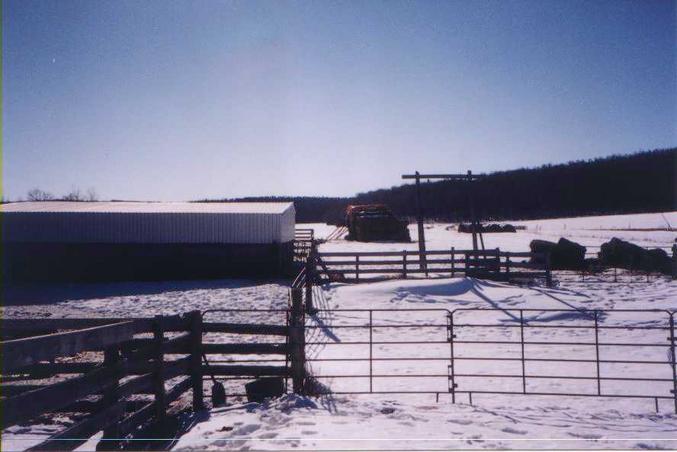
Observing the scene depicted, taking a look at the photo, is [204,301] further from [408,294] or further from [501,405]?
[501,405]

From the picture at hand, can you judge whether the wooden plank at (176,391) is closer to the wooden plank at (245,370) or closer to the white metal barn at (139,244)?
the wooden plank at (245,370)

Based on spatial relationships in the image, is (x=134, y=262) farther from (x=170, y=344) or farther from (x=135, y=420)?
(x=135, y=420)

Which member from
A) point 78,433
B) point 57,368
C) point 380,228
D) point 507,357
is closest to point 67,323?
point 57,368

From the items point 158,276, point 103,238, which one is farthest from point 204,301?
→ point 103,238

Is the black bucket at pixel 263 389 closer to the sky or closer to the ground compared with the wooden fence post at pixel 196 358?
closer to the ground

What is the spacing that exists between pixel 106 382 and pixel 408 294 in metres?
12.7

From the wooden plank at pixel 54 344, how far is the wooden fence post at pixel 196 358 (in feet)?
5.80

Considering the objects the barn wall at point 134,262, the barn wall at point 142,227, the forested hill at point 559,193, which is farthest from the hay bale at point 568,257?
the forested hill at point 559,193

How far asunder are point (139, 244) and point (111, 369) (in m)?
21.9

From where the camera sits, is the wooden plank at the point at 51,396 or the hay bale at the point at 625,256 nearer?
the wooden plank at the point at 51,396

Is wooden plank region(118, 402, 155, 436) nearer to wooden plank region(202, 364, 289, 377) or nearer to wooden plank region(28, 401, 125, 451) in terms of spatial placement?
wooden plank region(28, 401, 125, 451)

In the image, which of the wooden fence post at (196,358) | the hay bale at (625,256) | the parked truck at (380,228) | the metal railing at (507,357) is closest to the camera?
the wooden fence post at (196,358)

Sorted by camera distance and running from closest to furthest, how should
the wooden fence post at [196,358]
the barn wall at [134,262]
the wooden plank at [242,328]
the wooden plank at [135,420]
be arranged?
the wooden plank at [135,420], the wooden fence post at [196,358], the wooden plank at [242,328], the barn wall at [134,262]

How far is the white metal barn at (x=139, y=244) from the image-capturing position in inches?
978
